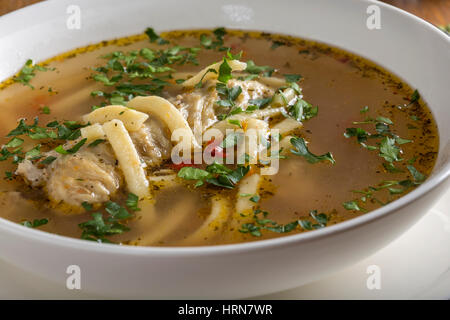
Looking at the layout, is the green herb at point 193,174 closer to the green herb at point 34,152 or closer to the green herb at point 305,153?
the green herb at point 305,153

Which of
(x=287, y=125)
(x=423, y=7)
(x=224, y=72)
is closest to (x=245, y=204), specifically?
(x=287, y=125)

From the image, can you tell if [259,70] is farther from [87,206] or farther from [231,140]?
[87,206]

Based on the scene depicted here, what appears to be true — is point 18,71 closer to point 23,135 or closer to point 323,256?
point 23,135

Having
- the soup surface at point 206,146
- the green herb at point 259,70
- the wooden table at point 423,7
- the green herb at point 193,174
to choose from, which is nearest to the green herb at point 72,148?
the soup surface at point 206,146

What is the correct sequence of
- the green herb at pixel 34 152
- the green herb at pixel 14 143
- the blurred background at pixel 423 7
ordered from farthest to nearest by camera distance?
the blurred background at pixel 423 7, the green herb at pixel 14 143, the green herb at pixel 34 152

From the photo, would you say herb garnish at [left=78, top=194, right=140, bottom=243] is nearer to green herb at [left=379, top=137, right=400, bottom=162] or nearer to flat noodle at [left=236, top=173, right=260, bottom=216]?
flat noodle at [left=236, top=173, right=260, bottom=216]
